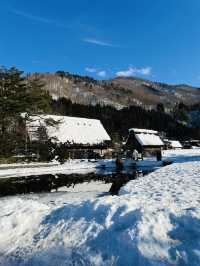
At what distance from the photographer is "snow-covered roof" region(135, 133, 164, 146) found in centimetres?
6124

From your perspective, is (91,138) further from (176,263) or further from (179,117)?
(179,117)

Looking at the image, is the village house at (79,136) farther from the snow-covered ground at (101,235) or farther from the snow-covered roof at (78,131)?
the snow-covered ground at (101,235)

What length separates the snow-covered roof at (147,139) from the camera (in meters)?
61.2

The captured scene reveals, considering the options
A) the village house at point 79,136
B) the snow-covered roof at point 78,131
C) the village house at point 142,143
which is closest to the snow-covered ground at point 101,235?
the village house at point 79,136

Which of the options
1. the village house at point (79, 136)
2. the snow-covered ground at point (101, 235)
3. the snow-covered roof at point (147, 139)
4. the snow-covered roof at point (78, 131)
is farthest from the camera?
the snow-covered roof at point (147, 139)

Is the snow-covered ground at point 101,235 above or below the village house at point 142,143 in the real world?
below

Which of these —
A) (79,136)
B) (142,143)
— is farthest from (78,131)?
(142,143)

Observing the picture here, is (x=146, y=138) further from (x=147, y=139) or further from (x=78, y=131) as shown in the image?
(x=78, y=131)

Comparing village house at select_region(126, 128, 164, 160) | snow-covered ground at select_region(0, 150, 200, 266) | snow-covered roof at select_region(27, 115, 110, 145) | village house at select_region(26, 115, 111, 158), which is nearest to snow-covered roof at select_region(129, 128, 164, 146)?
village house at select_region(126, 128, 164, 160)

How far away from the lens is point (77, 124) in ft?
207

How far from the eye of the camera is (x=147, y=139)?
62.9 m

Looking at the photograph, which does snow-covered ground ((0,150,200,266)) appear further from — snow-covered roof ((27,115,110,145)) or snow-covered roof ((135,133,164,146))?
snow-covered roof ((135,133,164,146))

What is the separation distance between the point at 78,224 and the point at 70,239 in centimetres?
65

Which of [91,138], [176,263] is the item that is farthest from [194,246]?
[91,138]
